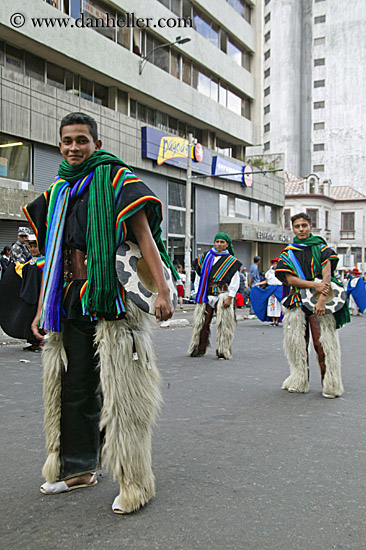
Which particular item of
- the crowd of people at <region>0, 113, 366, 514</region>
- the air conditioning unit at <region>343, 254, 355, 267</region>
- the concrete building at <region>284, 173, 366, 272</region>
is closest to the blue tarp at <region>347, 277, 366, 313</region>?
the crowd of people at <region>0, 113, 366, 514</region>

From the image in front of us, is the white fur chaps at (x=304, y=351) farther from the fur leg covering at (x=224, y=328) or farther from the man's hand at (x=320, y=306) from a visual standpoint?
the fur leg covering at (x=224, y=328)

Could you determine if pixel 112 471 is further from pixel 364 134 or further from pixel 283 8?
pixel 283 8

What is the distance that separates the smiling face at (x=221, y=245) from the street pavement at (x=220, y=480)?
2814 mm

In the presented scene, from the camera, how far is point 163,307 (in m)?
2.96

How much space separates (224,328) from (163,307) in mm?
5890

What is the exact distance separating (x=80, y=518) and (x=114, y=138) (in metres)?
22.9

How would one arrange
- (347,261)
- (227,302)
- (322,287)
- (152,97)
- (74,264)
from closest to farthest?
(74,264) → (322,287) → (227,302) → (152,97) → (347,261)

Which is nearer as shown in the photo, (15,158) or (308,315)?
(308,315)

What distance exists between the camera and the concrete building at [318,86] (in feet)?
242

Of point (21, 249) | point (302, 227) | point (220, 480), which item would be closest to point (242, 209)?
point (21, 249)

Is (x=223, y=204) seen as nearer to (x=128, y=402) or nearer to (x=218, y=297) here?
(x=218, y=297)

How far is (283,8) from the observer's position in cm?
7625

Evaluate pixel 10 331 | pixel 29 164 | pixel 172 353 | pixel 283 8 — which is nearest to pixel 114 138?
pixel 29 164

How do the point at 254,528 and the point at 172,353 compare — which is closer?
the point at 254,528
